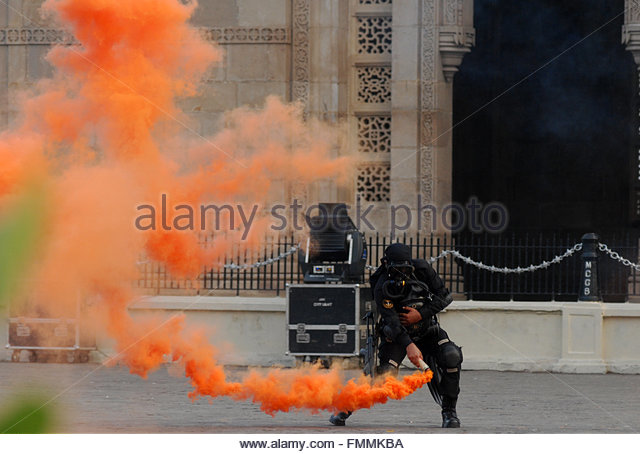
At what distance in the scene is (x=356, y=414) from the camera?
10812mm

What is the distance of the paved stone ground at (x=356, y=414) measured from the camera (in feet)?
31.8

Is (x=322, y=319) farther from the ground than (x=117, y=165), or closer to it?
closer to it

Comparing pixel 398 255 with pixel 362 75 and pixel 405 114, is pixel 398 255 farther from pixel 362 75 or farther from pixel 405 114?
pixel 362 75

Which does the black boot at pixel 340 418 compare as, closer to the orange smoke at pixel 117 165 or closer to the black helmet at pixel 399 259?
the orange smoke at pixel 117 165

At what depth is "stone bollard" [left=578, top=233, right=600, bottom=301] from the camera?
1438cm


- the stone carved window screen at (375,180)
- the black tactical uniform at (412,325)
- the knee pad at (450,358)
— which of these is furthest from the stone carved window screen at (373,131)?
the knee pad at (450,358)

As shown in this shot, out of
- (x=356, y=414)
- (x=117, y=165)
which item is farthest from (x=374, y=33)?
(x=356, y=414)

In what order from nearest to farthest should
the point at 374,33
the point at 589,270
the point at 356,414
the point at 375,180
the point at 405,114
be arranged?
the point at 356,414
the point at 589,270
the point at 405,114
the point at 374,33
the point at 375,180

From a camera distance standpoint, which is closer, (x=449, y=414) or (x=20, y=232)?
(x=449, y=414)

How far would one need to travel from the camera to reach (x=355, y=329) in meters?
13.9

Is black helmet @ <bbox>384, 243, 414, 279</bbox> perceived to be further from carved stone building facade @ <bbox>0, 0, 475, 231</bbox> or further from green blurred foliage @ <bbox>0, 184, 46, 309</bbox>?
carved stone building facade @ <bbox>0, 0, 475, 231</bbox>

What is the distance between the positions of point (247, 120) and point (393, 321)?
8.88 metres

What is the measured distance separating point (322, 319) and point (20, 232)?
4.99 metres

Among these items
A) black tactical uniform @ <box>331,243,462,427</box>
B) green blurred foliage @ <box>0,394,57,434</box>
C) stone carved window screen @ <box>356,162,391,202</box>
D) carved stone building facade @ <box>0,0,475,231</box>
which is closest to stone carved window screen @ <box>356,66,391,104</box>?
carved stone building facade @ <box>0,0,475,231</box>
